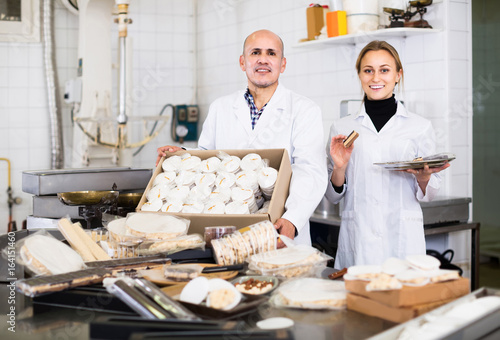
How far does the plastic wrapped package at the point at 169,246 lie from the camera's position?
5.75 ft

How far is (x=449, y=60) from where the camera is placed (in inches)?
135

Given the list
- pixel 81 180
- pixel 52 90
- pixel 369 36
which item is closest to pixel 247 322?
pixel 81 180

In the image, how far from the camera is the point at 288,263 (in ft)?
5.09

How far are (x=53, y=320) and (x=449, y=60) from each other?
2.88 m

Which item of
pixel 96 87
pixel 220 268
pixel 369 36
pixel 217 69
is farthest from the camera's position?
pixel 217 69

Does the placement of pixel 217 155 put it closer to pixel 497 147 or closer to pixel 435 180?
pixel 435 180

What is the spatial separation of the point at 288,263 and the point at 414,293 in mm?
412

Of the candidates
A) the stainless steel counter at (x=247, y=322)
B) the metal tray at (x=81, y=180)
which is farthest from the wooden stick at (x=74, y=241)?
the metal tray at (x=81, y=180)

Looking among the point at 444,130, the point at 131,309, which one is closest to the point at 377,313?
the point at 131,309

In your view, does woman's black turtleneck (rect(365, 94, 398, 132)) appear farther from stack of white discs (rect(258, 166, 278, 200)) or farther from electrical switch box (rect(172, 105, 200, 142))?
electrical switch box (rect(172, 105, 200, 142))

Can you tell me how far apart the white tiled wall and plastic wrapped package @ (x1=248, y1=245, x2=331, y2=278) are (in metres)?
2.15

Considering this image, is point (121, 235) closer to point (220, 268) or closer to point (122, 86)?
point (220, 268)

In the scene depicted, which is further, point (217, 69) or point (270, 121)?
point (217, 69)

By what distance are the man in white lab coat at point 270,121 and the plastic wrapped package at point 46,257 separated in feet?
2.52
